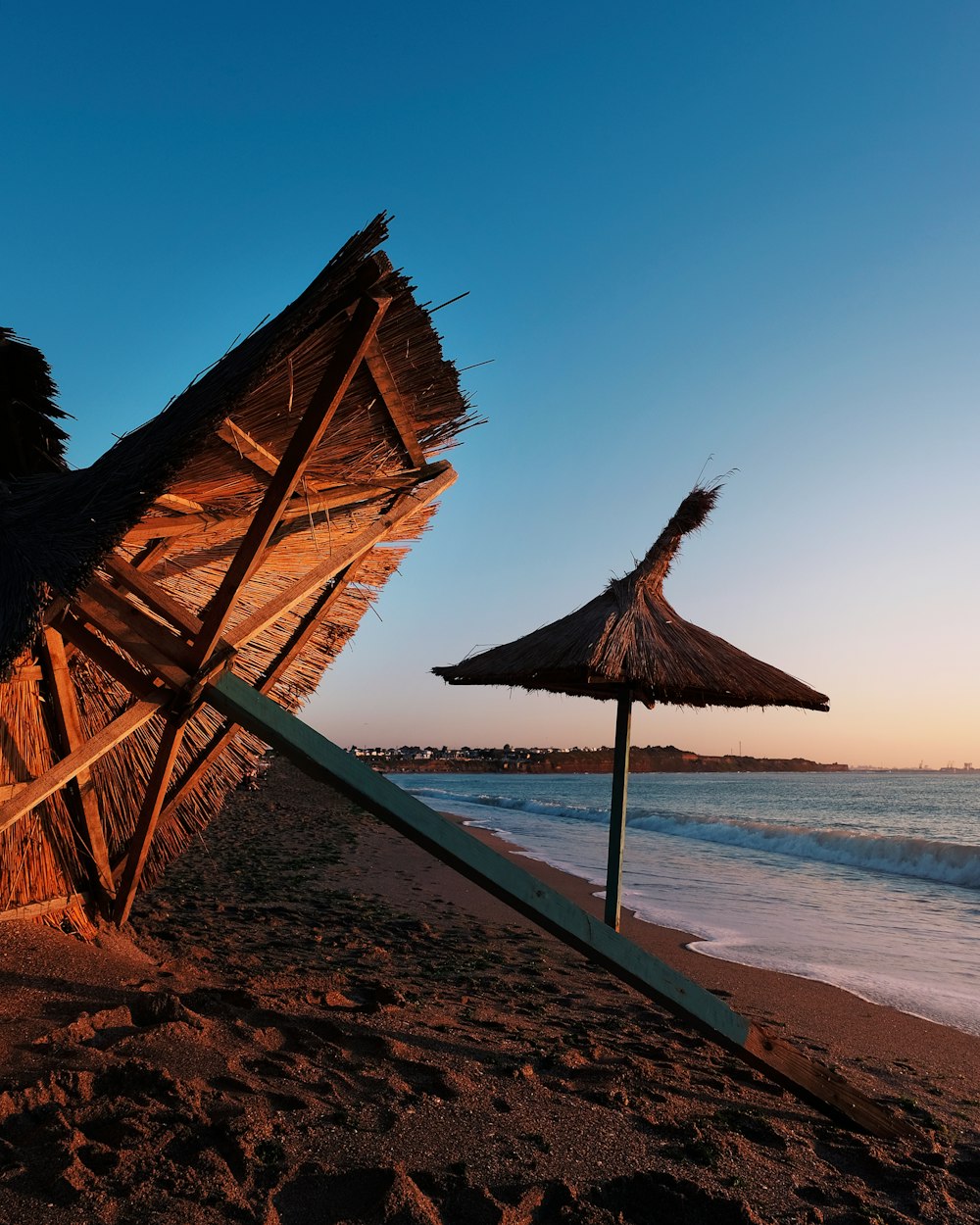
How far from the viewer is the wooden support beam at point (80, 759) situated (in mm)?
2535

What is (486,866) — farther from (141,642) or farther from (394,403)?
(394,403)

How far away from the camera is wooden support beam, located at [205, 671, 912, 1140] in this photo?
89.5 inches

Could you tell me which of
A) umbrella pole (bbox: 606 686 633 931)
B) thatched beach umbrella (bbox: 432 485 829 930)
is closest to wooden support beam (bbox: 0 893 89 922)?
thatched beach umbrella (bbox: 432 485 829 930)

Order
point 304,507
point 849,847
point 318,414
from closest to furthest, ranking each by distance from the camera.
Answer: point 318,414, point 304,507, point 849,847

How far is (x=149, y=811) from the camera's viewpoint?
11.6 ft

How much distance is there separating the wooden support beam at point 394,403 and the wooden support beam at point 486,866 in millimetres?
1332

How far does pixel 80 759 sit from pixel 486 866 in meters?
1.38

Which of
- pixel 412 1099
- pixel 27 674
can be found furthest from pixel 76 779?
pixel 412 1099

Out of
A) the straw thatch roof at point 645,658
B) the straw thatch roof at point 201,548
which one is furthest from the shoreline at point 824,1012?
the straw thatch roof at point 201,548

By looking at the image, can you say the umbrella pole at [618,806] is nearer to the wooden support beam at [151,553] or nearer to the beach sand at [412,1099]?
the beach sand at [412,1099]

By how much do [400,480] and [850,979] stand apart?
5.26 m

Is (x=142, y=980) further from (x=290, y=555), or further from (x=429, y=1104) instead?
(x=290, y=555)

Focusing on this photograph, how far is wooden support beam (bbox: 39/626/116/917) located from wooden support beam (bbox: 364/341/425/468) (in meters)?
1.70

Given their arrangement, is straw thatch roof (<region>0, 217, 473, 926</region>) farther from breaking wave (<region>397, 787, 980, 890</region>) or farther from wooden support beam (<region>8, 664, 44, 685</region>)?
breaking wave (<region>397, 787, 980, 890</region>)
